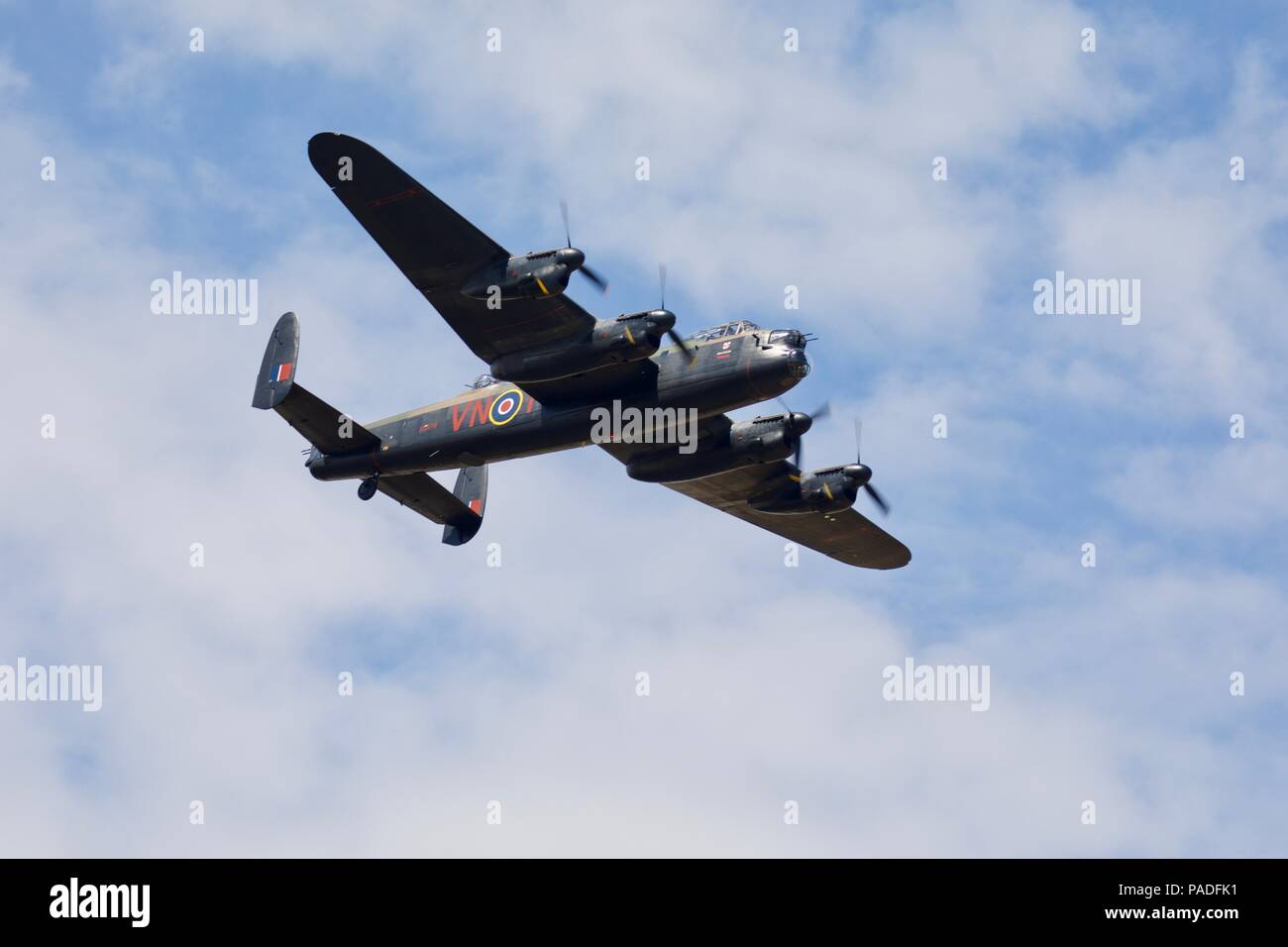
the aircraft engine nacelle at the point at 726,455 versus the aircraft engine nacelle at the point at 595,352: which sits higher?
the aircraft engine nacelle at the point at 595,352

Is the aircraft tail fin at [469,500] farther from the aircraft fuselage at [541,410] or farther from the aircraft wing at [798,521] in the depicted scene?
the aircraft wing at [798,521]

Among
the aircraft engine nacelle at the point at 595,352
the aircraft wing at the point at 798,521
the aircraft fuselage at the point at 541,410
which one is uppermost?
the aircraft engine nacelle at the point at 595,352

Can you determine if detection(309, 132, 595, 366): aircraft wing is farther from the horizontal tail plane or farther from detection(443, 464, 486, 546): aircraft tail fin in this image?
detection(443, 464, 486, 546): aircraft tail fin

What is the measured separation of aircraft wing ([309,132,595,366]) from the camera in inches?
1558

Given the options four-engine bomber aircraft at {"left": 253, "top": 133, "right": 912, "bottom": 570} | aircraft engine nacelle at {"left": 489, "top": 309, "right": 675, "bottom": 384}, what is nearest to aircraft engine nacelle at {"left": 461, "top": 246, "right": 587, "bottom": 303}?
four-engine bomber aircraft at {"left": 253, "top": 133, "right": 912, "bottom": 570}

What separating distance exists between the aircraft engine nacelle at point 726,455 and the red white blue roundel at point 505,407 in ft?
Answer: 14.5

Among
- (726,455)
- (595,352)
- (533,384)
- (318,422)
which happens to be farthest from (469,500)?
(595,352)

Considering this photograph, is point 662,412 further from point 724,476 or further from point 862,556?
point 862,556

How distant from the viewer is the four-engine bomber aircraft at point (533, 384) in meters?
40.1

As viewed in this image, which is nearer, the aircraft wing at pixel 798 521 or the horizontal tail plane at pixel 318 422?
the horizontal tail plane at pixel 318 422

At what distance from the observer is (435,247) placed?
4072 centimetres

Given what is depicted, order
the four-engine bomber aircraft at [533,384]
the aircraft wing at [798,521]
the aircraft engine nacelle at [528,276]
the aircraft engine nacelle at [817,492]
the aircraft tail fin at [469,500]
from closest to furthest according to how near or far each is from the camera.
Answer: the aircraft engine nacelle at [528,276] < the four-engine bomber aircraft at [533,384] < the aircraft engine nacelle at [817,492] < the aircraft wing at [798,521] < the aircraft tail fin at [469,500]

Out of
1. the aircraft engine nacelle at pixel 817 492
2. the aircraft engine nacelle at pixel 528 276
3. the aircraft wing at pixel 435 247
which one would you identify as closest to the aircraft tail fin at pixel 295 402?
the aircraft wing at pixel 435 247
